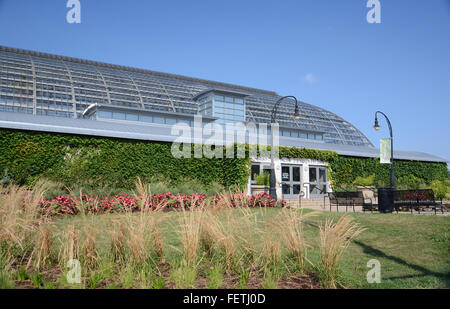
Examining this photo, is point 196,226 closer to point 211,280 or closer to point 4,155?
point 211,280

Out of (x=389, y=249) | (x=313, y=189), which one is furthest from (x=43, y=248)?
(x=313, y=189)

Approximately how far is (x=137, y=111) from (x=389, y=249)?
21.1 metres

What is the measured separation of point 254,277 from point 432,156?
3232cm

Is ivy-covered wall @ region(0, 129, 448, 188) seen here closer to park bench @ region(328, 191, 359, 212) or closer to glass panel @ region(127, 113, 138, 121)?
park bench @ region(328, 191, 359, 212)

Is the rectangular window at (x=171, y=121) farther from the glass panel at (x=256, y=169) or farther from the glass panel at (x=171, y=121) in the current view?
the glass panel at (x=256, y=169)

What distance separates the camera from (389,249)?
23.3ft

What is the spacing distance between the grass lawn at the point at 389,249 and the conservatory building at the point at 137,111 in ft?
34.1

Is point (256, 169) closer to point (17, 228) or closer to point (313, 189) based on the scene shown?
point (313, 189)

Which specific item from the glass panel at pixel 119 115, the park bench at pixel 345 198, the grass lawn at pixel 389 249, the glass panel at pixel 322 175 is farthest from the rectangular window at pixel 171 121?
the grass lawn at pixel 389 249

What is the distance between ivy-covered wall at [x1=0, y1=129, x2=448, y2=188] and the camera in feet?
48.8

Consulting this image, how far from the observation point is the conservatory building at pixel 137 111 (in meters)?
18.5

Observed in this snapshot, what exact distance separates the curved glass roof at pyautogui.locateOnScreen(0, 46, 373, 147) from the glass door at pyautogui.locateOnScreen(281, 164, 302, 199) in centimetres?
1033

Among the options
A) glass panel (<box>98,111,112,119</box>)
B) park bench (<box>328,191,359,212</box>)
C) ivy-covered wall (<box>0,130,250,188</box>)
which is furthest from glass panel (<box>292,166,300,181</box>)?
glass panel (<box>98,111,112,119</box>)
